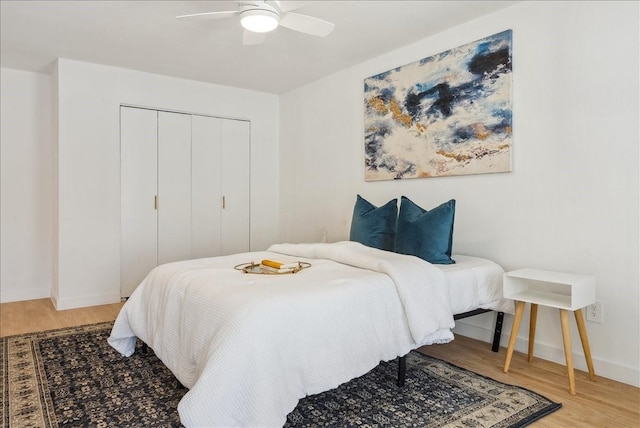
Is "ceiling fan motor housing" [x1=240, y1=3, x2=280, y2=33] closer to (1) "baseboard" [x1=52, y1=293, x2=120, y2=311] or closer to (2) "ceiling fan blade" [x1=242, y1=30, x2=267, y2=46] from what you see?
(2) "ceiling fan blade" [x1=242, y1=30, x2=267, y2=46]

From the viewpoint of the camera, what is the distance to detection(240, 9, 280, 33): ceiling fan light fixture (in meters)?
2.48

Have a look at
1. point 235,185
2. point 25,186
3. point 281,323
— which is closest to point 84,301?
point 25,186

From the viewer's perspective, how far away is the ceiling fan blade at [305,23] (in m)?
2.56

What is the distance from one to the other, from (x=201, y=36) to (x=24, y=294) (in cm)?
323

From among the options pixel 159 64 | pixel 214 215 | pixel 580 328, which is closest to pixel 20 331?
pixel 214 215

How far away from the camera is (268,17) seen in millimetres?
2510

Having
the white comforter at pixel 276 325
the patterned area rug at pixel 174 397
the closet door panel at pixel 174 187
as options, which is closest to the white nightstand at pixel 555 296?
the patterned area rug at pixel 174 397

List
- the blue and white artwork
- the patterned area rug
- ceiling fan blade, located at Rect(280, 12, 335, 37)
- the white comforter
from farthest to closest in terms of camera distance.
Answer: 1. the blue and white artwork
2. ceiling fan blade, located at Rect(280, 12, 335, 37)
3. the patterned area rug
4. the white comforter

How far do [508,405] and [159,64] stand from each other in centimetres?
406

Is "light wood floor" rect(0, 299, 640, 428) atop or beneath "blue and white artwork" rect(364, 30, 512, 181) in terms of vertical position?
beneath

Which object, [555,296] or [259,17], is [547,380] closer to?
[555,296]

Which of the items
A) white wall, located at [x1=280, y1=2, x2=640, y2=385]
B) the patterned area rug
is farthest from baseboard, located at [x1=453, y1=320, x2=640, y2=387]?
the patterned area rug

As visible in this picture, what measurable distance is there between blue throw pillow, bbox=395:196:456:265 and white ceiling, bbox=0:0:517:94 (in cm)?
141

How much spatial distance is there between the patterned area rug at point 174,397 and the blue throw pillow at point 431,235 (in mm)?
674
